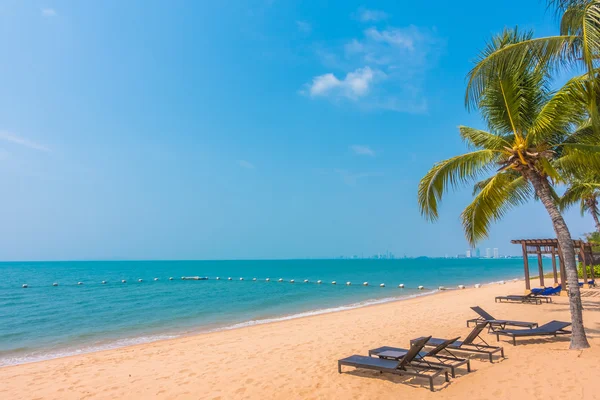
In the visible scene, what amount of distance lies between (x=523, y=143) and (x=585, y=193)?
38.4 feet

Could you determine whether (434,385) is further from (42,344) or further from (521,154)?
(42,344)

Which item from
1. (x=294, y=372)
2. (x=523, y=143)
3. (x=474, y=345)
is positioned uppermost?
(x=523, y=143)

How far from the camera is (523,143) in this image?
7988 millimetres

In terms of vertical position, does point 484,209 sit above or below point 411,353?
above

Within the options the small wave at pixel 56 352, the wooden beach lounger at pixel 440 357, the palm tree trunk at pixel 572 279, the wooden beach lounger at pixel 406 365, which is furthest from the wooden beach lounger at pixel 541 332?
the small wave at pixel 56 352

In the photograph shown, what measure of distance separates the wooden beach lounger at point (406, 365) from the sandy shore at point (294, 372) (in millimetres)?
200

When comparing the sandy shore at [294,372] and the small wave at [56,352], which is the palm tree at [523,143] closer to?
the sandy shore at [294,372]

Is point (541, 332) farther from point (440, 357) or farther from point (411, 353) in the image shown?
point (411, 353)

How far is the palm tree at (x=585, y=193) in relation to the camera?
13.7m

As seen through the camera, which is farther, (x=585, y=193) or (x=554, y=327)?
(x=585, y=193)

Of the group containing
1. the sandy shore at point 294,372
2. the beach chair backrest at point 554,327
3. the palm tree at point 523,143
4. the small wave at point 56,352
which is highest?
the palm tree at point 523,143

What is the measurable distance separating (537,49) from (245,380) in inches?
315

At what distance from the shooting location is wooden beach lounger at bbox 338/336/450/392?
6195 mm

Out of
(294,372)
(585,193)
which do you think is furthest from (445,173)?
(585,193)
